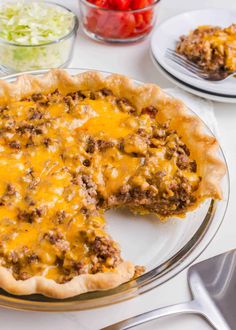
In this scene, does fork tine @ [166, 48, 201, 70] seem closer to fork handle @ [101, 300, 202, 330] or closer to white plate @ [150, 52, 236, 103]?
white plate @ [150, 52, 236, 103]

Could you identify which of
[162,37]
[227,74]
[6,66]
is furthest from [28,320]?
[162,37]

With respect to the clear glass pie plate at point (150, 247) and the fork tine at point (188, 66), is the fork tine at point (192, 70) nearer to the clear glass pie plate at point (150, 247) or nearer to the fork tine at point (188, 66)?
the fork tine at point (188, 66)

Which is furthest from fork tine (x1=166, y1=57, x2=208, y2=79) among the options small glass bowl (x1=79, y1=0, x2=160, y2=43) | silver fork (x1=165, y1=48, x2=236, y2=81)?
small glass bowl (x1=79, y1=0, x2=160, y2=43)

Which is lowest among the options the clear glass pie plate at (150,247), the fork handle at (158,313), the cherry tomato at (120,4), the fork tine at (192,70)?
the fork handle at (158,313)

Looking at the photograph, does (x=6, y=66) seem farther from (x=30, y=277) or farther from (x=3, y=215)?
(x=30, y=277)

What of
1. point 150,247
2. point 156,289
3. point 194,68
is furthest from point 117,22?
point 156,289

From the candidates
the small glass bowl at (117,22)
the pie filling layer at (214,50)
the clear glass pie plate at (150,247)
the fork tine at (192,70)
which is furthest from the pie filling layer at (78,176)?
the small glass bowl at (117,22)
